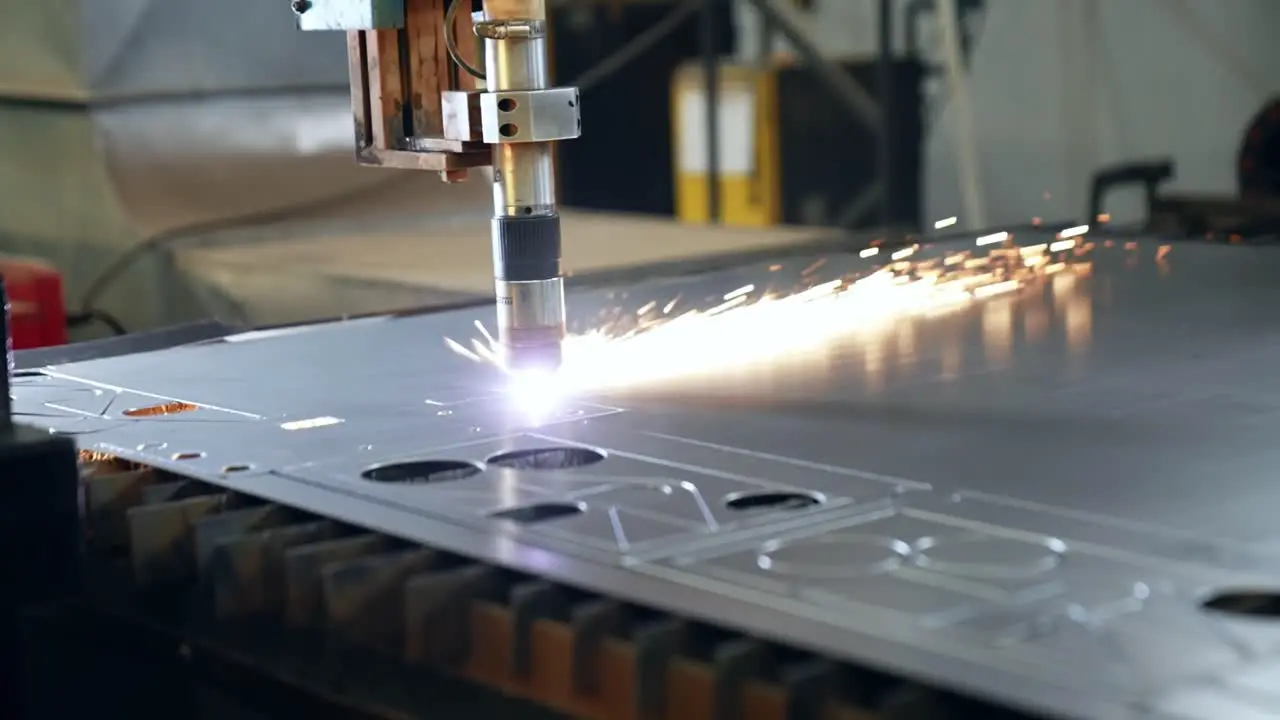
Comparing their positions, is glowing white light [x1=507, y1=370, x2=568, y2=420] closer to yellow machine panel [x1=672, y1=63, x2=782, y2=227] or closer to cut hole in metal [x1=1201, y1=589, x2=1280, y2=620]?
cut hole in metal [x1=1201, y1=589, x2=1280, y2=620]

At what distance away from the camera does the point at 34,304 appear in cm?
213

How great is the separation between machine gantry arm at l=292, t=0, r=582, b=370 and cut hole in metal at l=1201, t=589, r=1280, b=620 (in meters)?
0.56

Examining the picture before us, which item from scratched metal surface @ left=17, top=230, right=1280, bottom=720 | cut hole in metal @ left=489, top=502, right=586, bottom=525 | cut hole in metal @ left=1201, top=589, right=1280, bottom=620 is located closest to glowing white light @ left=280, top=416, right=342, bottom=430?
scratched metal surface @ left=17, top=230, right=1280, bottom=720

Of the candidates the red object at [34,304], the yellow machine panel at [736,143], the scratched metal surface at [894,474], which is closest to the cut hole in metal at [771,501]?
the scratched metal surface at [894,474]

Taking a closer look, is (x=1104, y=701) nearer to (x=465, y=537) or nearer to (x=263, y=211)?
(x=465, y=537)

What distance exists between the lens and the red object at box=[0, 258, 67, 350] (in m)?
2.11

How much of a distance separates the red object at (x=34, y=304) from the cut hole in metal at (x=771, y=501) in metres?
1.38

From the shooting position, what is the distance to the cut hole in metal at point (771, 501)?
96 cm

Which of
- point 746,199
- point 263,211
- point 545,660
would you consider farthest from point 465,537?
point 746,199

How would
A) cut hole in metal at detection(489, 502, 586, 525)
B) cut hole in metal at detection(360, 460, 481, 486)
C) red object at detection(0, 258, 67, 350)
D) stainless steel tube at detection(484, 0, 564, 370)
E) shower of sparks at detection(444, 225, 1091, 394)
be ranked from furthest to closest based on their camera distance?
red object at detection(0, 258, 67, 350) → shower of sparks at detection(444, 225, 1091, 394) → stainless steel tube at detection(484, 0, 564, 370) → cut hole in metal at detection(360, 460, 481, 486) → cut hole in metal at detection(489, 502, 586, 525)

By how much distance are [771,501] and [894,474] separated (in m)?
0.09

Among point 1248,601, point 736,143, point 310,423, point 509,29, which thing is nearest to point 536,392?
point 310,423

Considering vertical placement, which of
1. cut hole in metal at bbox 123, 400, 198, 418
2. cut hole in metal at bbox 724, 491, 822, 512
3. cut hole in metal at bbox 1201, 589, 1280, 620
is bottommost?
cut hole in metal at bbox 1201, 589, 1280, 620

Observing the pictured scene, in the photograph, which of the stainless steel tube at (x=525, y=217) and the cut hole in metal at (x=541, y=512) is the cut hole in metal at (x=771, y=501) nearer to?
the cut hole in metal at (x=541, y=512)
